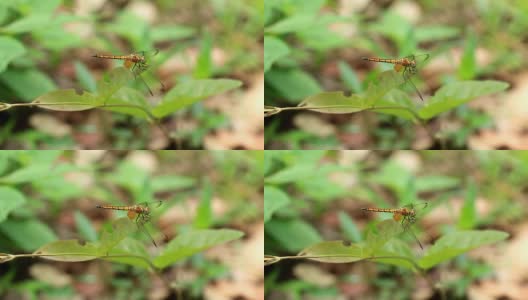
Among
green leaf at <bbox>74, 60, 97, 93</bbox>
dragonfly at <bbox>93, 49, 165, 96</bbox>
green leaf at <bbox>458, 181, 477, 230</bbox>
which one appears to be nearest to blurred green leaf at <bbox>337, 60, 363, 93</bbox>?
green leaf at <bbox>458, 181, 477, 230</bbox>

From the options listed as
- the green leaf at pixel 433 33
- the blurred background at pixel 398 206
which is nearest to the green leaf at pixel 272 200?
the blurred background at pixel 398 206

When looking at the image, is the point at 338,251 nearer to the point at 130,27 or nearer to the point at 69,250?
the point at 69,250

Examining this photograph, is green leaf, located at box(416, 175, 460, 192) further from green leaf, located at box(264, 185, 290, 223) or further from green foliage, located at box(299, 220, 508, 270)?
green leaf, located at box(264, 185, 290, 223)

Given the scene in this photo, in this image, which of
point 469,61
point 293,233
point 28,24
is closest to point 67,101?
point 28,24

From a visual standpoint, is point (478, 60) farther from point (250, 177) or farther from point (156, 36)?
point (156, 36)

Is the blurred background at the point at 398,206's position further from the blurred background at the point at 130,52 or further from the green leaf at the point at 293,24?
the green leaf at the point at 293,24

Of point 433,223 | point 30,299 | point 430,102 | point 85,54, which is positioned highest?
point 85,54

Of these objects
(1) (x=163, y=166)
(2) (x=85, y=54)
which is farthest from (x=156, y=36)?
(1) (x=163, y=166)
